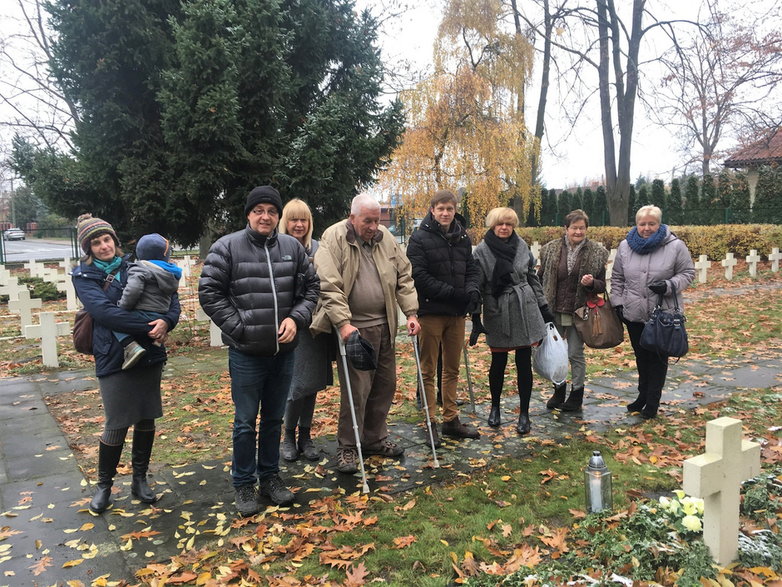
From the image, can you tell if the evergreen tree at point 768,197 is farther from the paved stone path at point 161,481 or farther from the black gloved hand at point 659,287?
the black gloved hand at point 659,287

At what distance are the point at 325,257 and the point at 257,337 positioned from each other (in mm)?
836

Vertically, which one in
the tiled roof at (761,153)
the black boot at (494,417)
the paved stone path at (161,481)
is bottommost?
the paved stone path at (161,481)

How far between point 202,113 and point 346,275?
4.63 meters

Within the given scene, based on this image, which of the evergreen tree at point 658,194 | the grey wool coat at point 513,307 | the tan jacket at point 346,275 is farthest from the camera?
the evergreen tree at point 658,194

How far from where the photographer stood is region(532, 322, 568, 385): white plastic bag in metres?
5.23

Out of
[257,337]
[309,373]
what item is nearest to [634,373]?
[309,373]

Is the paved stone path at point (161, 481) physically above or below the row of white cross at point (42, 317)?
below

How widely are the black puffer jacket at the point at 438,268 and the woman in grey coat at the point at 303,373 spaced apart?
81 centimetres

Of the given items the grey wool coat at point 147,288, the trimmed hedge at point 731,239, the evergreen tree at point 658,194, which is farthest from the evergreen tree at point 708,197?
the grey wool coat at point 147,288

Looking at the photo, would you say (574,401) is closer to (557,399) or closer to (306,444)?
(557,399)

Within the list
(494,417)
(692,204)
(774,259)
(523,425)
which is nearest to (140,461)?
(494,417)

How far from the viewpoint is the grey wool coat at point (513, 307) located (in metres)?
A: 5.05

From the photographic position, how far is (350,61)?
9.60m

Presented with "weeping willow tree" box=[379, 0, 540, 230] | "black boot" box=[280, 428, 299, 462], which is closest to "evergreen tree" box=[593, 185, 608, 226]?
"weeping willow tree" box=[379, 0, 540, 230]
